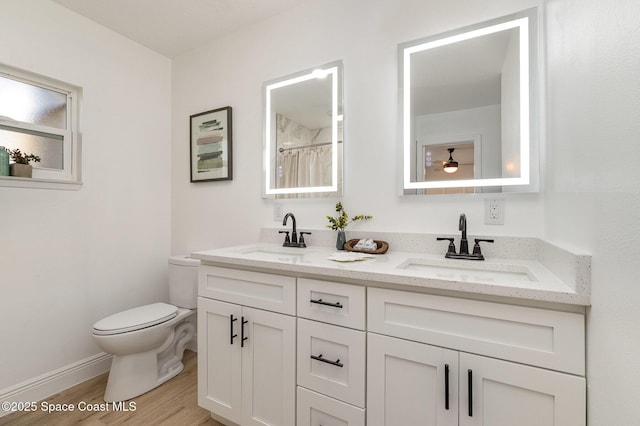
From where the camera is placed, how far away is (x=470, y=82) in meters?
1.43

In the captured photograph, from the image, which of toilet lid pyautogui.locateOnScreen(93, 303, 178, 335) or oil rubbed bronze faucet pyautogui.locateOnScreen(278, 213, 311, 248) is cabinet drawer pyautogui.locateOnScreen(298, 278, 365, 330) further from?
toilet lid pyautogui.locateOnScreen(93, 303, 178, 335)

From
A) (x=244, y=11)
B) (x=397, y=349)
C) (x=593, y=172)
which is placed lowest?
(x=397, y=349)

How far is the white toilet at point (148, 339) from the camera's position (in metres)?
1.65

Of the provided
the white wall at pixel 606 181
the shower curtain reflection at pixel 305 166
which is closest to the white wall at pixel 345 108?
the shower curtain reflection at pixel 305 166

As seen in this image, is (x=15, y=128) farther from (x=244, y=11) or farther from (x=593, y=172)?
(x=593, y=172)

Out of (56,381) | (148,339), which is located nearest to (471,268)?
(148,339)

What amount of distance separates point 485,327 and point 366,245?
0.71 m

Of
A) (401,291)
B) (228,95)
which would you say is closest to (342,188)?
(401,291)

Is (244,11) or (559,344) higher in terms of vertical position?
(244,11)

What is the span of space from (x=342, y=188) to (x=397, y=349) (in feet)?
3.12

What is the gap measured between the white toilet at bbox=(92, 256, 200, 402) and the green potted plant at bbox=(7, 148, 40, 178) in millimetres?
978

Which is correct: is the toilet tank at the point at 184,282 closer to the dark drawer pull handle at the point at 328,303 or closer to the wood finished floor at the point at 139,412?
the wood finished floor at the point at 139,412

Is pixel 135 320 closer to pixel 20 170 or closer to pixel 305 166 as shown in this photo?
pixel 20 170

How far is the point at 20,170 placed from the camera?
167 centimetres
